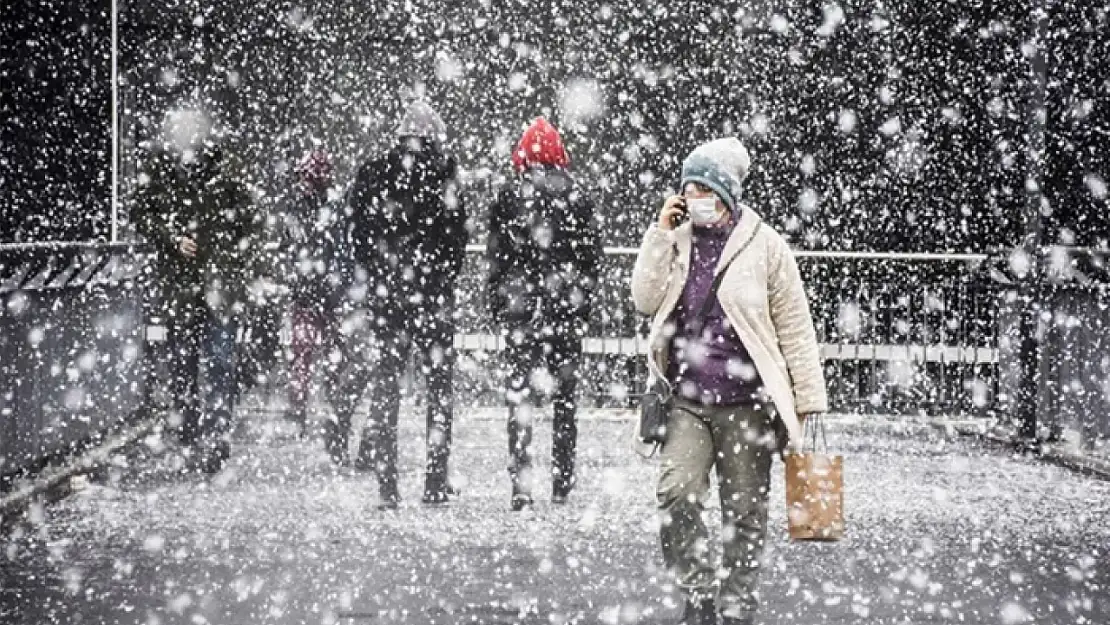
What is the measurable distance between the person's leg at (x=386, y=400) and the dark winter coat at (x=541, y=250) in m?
0.62

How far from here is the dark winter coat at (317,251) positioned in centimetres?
1116

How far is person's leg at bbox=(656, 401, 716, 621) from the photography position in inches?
247

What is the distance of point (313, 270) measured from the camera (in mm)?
12344

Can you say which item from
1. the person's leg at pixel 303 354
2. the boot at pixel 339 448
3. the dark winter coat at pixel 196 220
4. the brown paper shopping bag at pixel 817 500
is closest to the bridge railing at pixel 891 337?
the person's leg at pixel 303 354

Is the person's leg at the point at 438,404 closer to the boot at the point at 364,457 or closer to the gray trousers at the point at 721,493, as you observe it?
the boot at the point at 364,457

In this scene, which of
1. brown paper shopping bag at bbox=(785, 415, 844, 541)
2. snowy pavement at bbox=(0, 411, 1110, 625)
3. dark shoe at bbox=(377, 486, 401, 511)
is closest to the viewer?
brown paper shopping bag at bbox=(785, 415, 844, 541)

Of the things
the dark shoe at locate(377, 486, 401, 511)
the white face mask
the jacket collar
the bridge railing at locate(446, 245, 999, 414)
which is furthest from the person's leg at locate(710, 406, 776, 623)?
the bridge railing at locate(446, 245, 999, 414)

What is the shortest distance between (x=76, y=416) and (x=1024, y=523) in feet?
19.4

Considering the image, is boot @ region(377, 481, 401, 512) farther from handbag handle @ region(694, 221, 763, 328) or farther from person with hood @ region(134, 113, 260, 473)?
handbag handle @ region(694, 221, 763, 328)

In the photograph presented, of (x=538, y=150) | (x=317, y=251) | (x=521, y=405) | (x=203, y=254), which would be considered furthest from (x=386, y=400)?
(x=317, y=251)

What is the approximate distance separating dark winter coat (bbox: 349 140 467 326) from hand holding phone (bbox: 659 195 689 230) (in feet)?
10.9

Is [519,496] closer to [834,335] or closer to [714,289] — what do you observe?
[714,289]

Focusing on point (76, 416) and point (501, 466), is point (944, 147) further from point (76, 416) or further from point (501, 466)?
point (76, 416)

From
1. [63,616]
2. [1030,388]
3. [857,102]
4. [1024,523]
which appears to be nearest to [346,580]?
[63,616]
